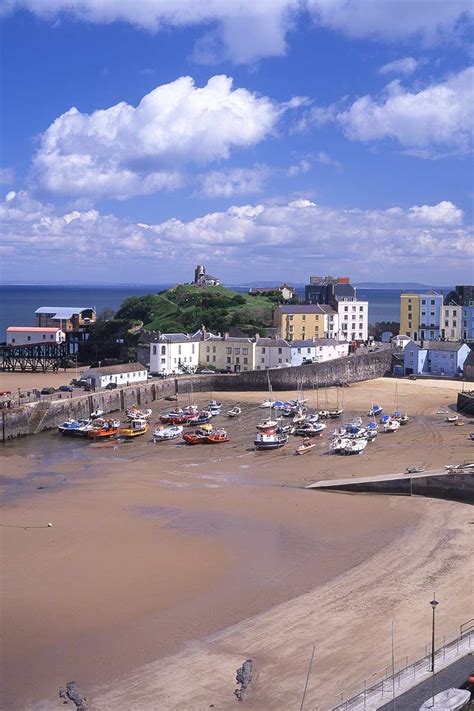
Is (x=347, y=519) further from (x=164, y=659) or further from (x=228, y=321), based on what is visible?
(x=228, y=321)

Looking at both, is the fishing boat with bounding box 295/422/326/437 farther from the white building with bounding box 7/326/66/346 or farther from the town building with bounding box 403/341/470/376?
the white building with bounding box 7/326/66/346

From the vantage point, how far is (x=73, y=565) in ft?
70.1

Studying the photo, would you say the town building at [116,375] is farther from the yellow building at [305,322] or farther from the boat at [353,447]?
the boat at [353,447]

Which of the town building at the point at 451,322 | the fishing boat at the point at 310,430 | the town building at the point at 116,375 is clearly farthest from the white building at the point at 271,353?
the fishing boat at the point at 310,430

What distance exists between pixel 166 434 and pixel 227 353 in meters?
19.7

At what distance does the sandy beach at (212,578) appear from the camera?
1571cm

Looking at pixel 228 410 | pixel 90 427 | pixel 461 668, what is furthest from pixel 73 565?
pixel 228 410

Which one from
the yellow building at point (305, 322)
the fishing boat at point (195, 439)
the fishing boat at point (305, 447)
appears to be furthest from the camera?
the yellow building at point (305, 322)

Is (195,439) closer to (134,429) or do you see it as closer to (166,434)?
(166,434)

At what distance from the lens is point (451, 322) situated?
67750 millimetres

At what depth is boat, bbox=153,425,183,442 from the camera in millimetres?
39375

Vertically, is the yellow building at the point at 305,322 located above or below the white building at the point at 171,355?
above

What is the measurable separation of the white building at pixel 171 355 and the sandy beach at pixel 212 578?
22601 mm

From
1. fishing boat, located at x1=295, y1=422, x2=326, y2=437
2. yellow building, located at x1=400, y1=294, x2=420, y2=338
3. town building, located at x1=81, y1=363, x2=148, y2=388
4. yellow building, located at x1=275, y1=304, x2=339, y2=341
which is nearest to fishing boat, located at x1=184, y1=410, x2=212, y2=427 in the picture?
fishing boat, located at x1=295, y1=422, x2=326, y2=437
